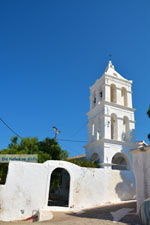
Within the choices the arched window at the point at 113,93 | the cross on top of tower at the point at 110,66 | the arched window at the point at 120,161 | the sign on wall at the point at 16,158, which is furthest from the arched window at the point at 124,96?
the sign on wall at the point at 16,158

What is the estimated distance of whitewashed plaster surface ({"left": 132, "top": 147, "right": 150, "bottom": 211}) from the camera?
989cm

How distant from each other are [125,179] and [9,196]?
8535 mm

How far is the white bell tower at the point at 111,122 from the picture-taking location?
18.7 meters

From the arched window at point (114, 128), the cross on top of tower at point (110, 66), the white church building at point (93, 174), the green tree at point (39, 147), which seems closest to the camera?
the white church building at point (93, 174)

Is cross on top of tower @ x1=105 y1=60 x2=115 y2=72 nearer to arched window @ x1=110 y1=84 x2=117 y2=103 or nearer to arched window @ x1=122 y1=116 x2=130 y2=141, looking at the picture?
arched window @ x1=110 y1=84 x2=117 y2=103

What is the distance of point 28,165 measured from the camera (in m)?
11.5

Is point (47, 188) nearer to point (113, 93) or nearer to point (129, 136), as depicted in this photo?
point (129, 136)

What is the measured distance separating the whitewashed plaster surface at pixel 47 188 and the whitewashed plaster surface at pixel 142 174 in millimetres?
3616

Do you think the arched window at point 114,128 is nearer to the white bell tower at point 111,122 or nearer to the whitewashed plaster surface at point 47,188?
the white bell tower at point 111,122

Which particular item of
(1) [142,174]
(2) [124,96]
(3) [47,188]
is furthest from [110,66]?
(3) [47,188]

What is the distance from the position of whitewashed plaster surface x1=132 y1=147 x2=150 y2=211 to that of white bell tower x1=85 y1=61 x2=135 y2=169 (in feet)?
24.0

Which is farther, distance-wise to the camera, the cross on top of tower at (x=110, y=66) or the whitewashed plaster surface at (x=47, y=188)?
the cross on top of tower at (x=110, y=66)

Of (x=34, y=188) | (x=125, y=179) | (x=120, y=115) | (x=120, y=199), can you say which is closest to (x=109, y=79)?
(x=120, y=115)

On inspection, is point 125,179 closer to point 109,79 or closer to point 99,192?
point 99,192
